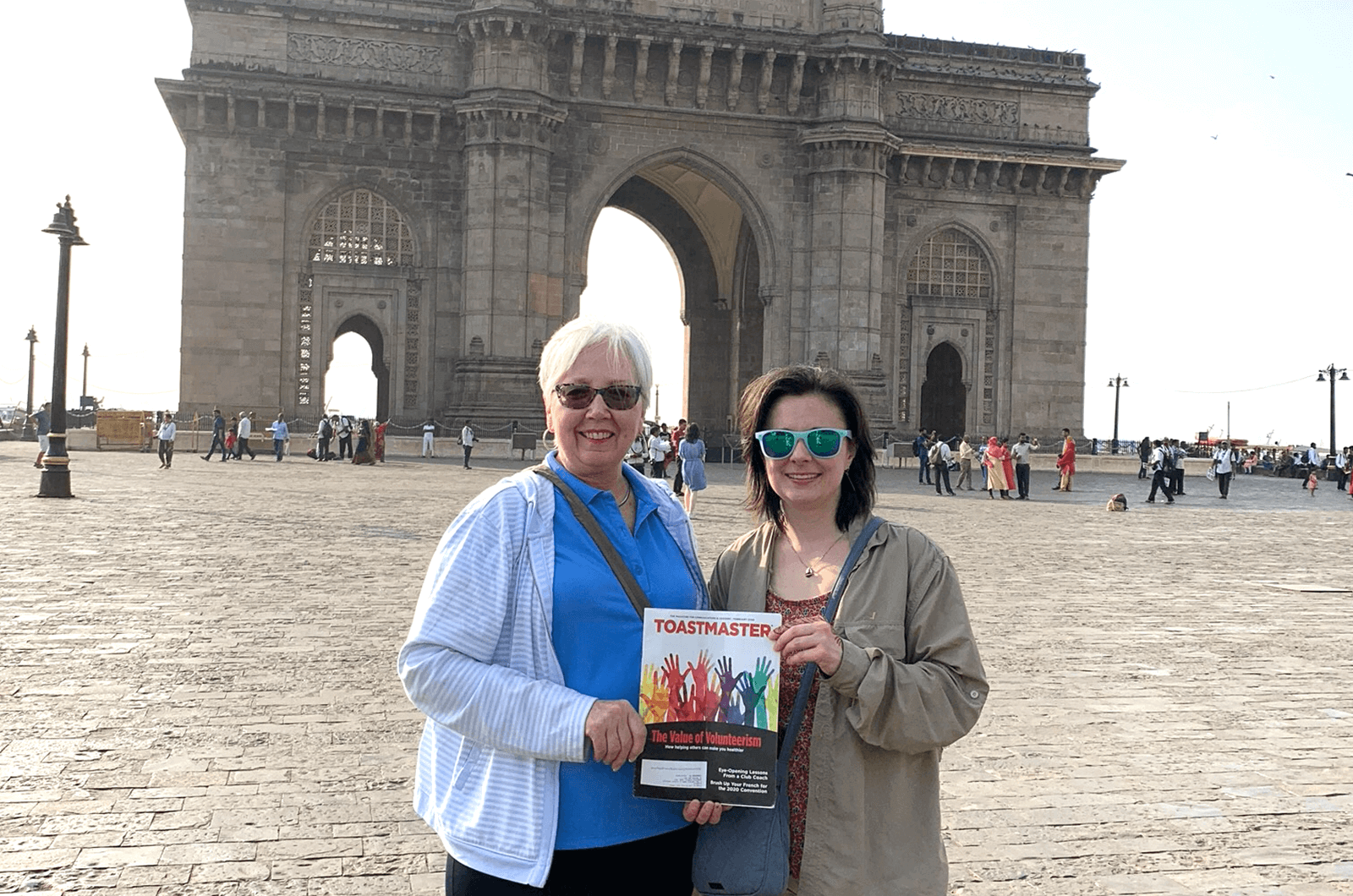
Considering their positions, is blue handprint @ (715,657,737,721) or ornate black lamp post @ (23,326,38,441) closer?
blue handprint @ (715,657,737,721)

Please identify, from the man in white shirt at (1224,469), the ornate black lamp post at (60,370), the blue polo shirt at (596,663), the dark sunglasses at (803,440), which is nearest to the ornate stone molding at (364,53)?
the ornate black lamp post at (60,370)

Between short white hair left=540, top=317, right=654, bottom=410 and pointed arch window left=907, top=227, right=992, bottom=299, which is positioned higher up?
pointed arch window left=907, top=227, right=992, bottom=299

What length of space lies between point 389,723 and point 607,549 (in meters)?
3.88

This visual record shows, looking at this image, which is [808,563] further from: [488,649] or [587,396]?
[488,649]

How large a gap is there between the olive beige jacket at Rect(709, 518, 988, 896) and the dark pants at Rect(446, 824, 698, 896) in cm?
29

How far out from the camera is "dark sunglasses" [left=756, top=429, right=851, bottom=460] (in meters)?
2.93

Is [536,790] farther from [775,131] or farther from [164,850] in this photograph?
[775,131]

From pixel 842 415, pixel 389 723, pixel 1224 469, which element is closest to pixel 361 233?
pixel 1224 469

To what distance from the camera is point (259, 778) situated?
5180mm

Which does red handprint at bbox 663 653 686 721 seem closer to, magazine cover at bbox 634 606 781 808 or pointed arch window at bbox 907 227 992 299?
magazine cover at bbox 634 606 781 808

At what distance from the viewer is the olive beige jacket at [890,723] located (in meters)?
2.65

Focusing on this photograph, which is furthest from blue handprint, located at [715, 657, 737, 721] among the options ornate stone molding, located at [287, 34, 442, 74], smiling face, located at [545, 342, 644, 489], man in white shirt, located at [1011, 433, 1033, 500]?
ornate stone molding, located at [287, 34, 442, 74]

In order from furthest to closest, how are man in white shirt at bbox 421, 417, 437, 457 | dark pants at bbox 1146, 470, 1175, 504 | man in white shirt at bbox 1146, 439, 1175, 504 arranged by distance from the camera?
man in white shirt at bbox 421, 417, 437, 457, man in white shirt at bbox 1146, 439, 1175, 504, dark pants at bbox 1146, 470, 1175, 504

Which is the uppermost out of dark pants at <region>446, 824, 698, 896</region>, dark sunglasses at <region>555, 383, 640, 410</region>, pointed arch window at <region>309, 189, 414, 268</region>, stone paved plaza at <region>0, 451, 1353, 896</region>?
pointed arch window at <region>309, 189, 414, 268</region>
